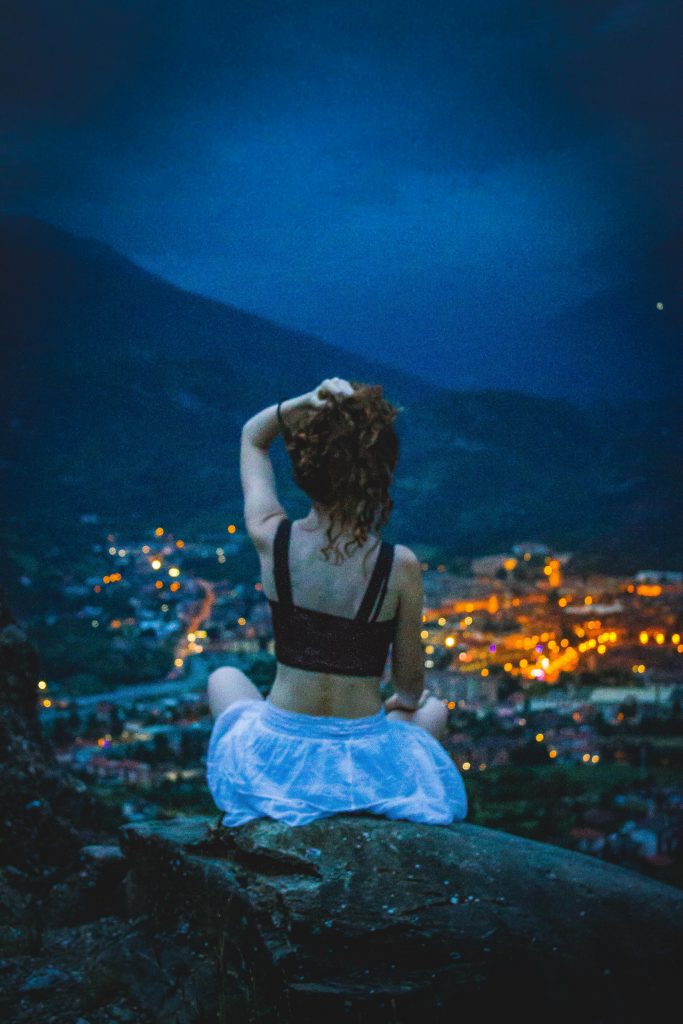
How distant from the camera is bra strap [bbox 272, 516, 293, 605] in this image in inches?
82.7

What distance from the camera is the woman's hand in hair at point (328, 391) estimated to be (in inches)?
80.4

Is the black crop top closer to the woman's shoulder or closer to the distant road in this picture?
the woman's shoulder

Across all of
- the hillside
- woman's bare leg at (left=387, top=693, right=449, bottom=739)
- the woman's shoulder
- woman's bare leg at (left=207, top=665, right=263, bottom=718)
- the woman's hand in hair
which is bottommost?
woman's bare leg at (left=387, top=693, right=449, bottom=739)

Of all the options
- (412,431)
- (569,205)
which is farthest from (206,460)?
(569,205)

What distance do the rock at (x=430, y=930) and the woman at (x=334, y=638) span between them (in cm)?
12

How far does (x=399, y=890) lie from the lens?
6.11 feet

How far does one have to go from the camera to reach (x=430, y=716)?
2.37 m

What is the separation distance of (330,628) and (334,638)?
23 mm

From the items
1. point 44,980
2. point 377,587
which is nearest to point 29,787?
point 44,980

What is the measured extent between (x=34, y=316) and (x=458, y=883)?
545 inches

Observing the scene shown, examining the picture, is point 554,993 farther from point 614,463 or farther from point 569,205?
point 569,205

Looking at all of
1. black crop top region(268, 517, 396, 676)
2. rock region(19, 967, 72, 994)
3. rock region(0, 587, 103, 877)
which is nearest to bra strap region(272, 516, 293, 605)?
black crop top region(268, 517, 396, 676)

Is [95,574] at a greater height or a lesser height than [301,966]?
greater

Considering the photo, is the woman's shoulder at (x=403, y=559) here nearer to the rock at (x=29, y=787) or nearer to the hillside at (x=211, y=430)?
the rock at (x=29, y=787)
